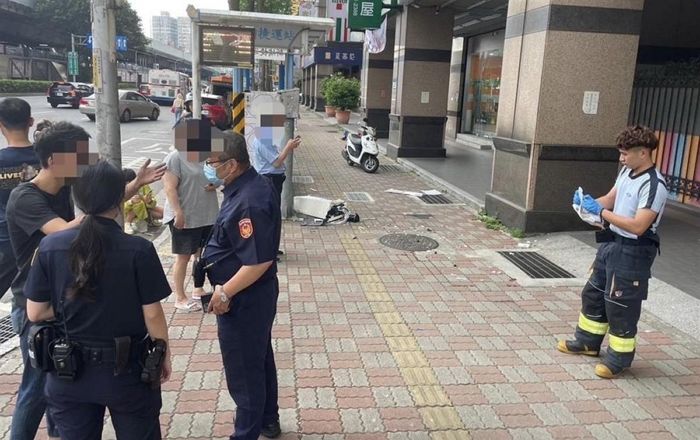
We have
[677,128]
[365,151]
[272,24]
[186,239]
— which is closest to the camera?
[186,239]

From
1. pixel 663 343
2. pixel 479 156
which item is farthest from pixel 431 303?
pixel 479 156

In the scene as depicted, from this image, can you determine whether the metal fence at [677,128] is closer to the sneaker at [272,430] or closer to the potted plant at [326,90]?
the sneaker at [272,430]

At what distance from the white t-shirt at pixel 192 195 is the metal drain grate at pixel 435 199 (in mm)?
5885

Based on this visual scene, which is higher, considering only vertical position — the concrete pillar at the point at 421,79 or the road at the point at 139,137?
the concrete pillar at the point at 421,79

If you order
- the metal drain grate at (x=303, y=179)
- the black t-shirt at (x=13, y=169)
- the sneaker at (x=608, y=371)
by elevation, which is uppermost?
the black t-shirt at (x=13, y=169)

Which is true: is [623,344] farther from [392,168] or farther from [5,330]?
[392,168]

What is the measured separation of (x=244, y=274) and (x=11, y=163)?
5.08 ft

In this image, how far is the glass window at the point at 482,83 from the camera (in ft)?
61.8

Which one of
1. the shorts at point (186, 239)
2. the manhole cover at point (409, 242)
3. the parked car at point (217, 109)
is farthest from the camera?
the parked car at point (217, 109)

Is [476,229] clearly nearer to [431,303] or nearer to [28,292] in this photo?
[431,303]

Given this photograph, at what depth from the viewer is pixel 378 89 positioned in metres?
21.3

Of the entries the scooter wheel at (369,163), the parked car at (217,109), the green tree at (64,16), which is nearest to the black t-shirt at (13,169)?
the scooter wheel at (369,163)

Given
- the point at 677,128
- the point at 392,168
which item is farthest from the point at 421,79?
the point at 677,128

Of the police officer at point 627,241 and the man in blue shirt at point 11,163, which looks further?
the police officer at point 627,241
